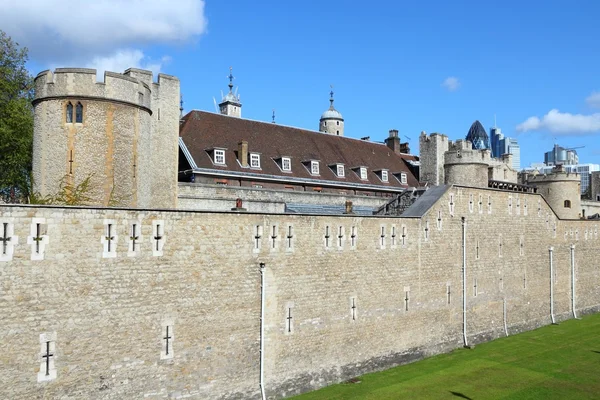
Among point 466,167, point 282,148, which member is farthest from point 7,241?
point 466,167

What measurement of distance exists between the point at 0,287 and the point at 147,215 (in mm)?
4195

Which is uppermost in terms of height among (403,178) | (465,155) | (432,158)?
(465,155)

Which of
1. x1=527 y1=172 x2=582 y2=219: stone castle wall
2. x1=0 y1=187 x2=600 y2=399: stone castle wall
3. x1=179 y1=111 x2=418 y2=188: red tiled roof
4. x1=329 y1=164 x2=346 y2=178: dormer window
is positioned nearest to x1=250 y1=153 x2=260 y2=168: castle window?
x1=179 y1=111 x2=418 y2=188: red tiled roof

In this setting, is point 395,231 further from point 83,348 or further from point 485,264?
point 83,348

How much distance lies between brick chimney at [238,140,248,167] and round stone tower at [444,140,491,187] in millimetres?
18714

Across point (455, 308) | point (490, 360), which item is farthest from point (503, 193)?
point (490, 360)

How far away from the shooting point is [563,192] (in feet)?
158

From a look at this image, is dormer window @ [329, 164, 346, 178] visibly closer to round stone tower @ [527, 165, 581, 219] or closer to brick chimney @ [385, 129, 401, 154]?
brick chimney @ [385, 129, 401, 154]

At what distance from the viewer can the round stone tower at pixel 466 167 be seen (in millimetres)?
44031

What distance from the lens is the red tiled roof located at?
105 ft

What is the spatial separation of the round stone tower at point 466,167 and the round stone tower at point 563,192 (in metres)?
7.85

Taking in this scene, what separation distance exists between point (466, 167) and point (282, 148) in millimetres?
15996

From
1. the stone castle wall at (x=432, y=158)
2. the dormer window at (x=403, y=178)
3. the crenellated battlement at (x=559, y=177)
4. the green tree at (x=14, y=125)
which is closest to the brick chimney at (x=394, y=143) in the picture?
the stone castle wall at (x=432, y=158)

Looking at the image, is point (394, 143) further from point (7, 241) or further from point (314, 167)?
point (7, 241)
